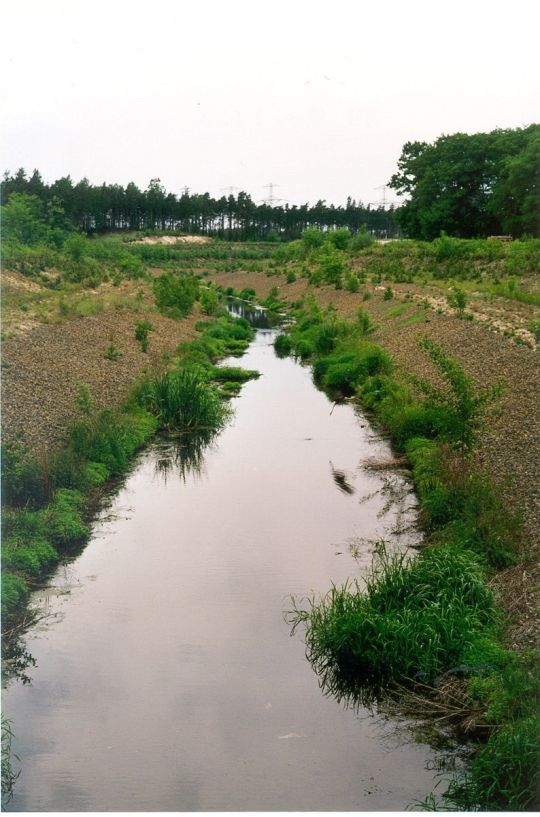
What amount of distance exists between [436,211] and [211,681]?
48.5 metres

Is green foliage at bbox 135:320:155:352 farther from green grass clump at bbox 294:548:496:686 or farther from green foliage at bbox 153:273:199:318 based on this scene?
green grass clump at bbox 294:548:496:686

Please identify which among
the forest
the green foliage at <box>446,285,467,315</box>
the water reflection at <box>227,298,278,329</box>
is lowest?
the water reflection at <box>227,298,278,329</box>

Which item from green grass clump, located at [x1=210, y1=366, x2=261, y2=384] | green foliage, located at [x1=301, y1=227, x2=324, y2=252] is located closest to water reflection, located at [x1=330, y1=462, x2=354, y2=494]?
green grass clump, located at [x1=210, y1=366, x2=261, y2=384]

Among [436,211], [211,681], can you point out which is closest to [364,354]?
[211,681]

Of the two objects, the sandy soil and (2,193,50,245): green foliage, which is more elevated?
(2,193,50,245): green foliage

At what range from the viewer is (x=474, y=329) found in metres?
26.3

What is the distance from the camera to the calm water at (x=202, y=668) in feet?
26.3

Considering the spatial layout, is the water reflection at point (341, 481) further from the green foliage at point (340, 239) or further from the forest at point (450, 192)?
the green foliage at point (340, 239)

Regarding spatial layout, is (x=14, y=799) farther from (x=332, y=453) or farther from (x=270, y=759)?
(x=332, y=453)

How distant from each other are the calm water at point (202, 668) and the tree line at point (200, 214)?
73.8 m

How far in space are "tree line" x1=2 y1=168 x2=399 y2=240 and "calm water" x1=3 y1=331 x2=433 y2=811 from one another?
7380cm

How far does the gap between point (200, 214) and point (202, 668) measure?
115m

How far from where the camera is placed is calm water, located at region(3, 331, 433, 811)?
8.02 meters

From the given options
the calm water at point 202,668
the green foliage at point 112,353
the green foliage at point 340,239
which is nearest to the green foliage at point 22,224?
the green foliage at point 340,239
